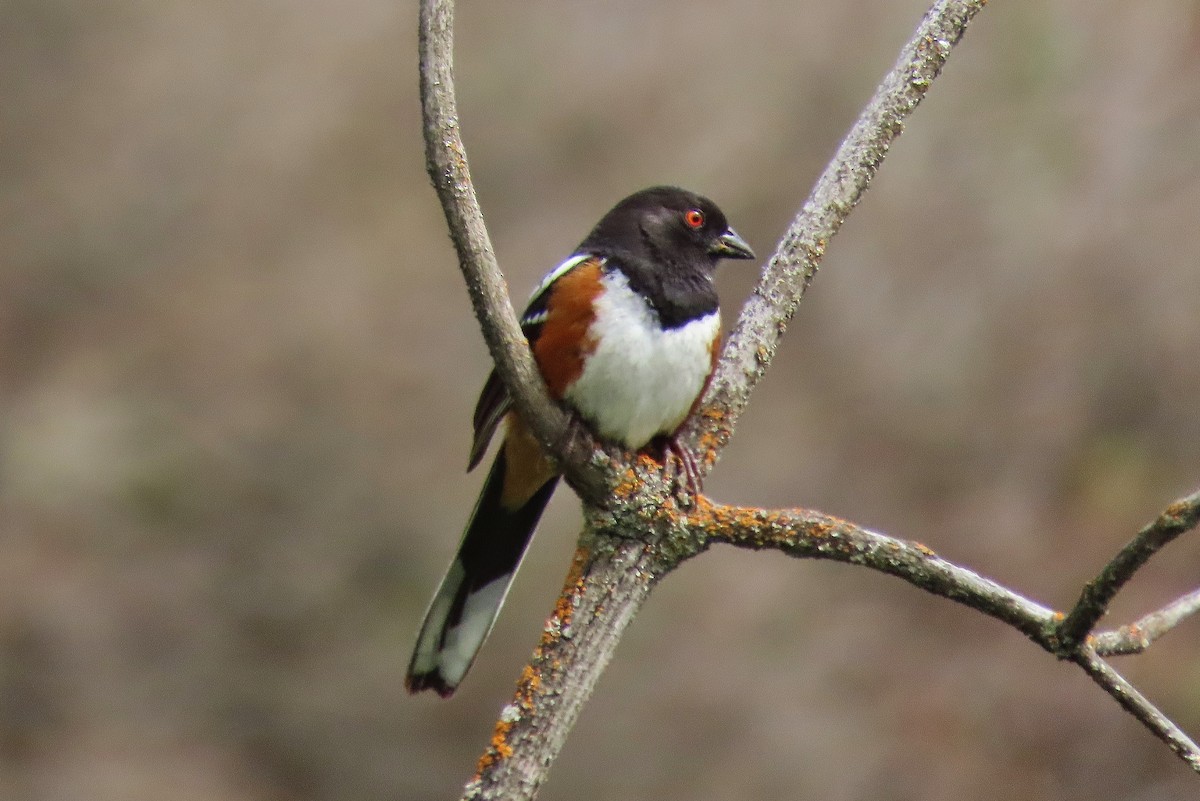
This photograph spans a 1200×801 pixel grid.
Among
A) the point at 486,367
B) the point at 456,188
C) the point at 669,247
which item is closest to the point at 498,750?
the point at 456,188

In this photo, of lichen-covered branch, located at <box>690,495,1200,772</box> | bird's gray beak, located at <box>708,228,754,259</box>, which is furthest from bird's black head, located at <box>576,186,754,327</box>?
lichen-covered branch, located at <box>690,495,1200,772</box>

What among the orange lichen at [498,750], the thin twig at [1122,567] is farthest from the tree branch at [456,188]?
the thin twig at [1122,567]

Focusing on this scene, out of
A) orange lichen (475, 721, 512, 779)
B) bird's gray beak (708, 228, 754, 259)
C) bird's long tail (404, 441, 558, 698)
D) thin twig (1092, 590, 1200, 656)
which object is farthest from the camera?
bird's gray beak (708, 228, 754, 259)

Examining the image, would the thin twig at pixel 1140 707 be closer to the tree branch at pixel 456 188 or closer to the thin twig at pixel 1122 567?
the thin twig at pixel 1122 567

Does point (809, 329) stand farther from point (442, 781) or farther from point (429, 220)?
point (442, 781)

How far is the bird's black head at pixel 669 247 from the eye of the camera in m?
3.04

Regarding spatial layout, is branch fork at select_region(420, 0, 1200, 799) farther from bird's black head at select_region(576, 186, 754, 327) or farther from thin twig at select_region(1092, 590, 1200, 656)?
bird's black head at select_region(576, 186, 754, 327)

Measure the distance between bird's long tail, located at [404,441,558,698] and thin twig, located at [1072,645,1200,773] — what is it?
128 centimetres

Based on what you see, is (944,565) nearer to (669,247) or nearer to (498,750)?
(498,750)

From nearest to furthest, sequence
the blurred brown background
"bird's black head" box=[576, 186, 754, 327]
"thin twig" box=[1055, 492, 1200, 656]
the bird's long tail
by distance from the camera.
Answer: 1. "thin twig" box=[1055, 492, 1200, 656]
2. the bird's long tail
3. "bird's black head" box=[576, 186, 754, 327]
4. the blurred brown background

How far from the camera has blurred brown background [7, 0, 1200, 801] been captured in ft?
20.7

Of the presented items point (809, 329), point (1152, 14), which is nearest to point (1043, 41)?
point (1152, 14)

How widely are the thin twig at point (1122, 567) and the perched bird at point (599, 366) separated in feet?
3.23

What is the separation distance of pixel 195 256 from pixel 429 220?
1.25 m
